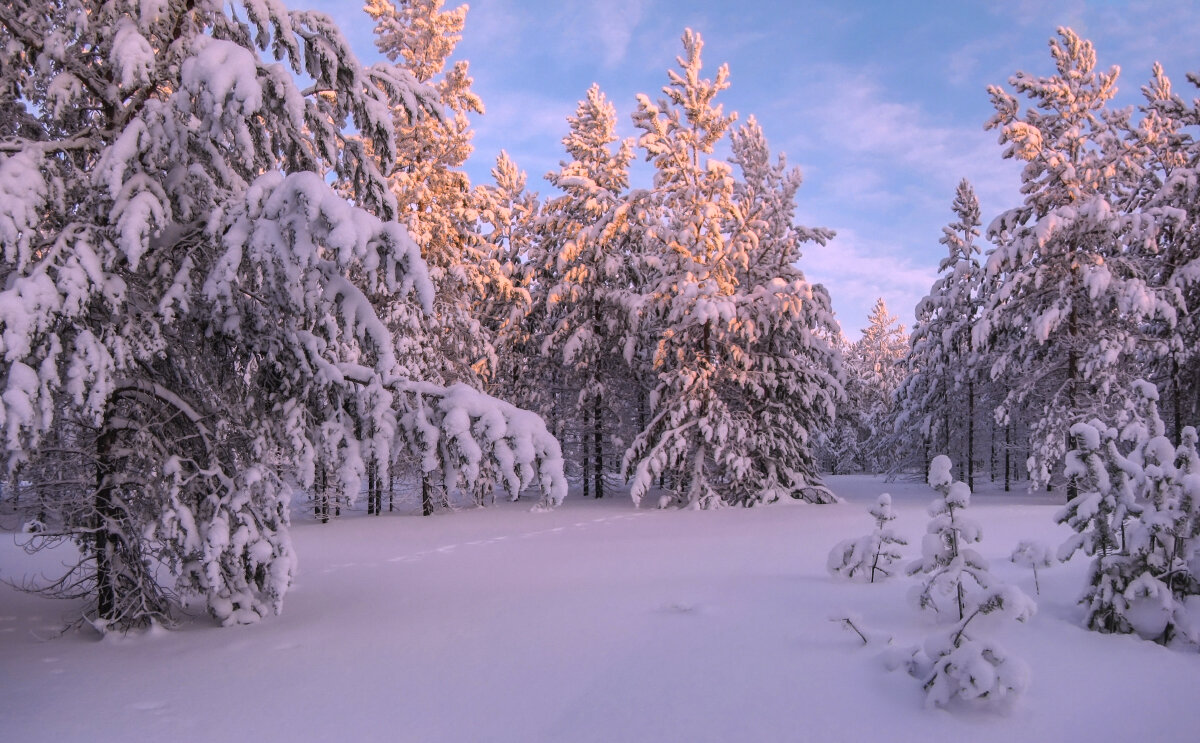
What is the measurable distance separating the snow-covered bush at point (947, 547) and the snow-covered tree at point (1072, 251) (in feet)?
45.3

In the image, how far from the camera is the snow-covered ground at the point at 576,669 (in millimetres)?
3586

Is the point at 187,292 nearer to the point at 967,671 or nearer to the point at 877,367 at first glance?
the point at 967,671

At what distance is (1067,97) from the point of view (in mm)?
16344

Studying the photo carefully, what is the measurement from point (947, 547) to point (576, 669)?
2.63 metres

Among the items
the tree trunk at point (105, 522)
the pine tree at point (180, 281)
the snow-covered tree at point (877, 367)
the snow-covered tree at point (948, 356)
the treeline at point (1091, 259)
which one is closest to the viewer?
the pine tree at point (180, 281)

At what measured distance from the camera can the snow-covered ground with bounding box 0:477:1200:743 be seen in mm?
3586

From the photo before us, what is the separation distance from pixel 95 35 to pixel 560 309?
16850 mm

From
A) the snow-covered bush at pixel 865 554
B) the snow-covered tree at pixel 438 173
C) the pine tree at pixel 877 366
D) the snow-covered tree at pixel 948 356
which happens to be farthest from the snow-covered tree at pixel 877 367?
the snow-covered bush at pixel 865 554

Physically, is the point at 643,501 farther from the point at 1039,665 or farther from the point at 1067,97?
the point at 1039,665

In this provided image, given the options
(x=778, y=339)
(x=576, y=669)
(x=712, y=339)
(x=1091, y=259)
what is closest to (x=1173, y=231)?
(x=1091, y=259)

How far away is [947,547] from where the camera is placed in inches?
182

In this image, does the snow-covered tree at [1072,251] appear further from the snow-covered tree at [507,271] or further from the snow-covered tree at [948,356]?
the snow-covered tree at [507,271]

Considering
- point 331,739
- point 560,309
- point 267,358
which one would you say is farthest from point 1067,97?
point 331,739

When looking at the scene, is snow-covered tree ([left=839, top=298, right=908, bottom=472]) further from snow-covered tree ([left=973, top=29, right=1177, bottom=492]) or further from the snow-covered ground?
the snow-covered ground
